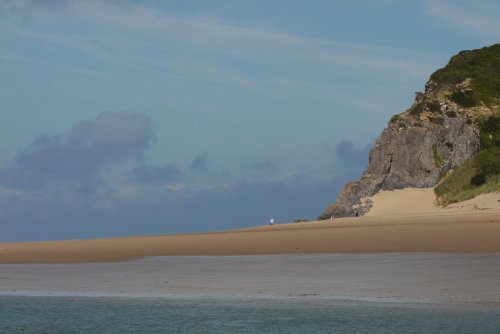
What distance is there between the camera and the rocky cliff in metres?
62.0

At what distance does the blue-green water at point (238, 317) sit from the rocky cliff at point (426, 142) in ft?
141

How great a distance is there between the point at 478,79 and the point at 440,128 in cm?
865

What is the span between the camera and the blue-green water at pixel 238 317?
620 inches

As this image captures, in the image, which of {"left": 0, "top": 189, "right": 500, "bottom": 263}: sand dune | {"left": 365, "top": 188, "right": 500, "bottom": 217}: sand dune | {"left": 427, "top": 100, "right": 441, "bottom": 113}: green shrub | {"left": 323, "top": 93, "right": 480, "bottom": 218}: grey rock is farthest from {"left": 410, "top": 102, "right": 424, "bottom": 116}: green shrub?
{"left": 0, "top": 189, "right": 500, "bottom": 263}: sand dune

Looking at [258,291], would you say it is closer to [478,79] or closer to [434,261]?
[434,261]

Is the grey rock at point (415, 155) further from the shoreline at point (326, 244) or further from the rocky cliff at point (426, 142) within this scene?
the shoreline at point (326, 244)

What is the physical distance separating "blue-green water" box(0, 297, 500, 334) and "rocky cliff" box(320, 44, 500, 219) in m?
42.9

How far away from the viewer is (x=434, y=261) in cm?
2409

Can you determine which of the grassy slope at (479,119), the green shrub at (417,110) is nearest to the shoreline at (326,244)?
the grassy slope at (479,119)

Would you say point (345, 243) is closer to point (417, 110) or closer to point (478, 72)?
point (417, 110)

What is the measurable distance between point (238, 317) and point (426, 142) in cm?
4779

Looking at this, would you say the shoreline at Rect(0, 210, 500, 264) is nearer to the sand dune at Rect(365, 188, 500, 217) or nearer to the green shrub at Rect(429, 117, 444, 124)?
the sand dune at Rect(365, 188, 500, 217)

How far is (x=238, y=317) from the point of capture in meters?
17.4

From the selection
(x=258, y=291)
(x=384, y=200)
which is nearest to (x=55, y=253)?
(x=258, y=291)
